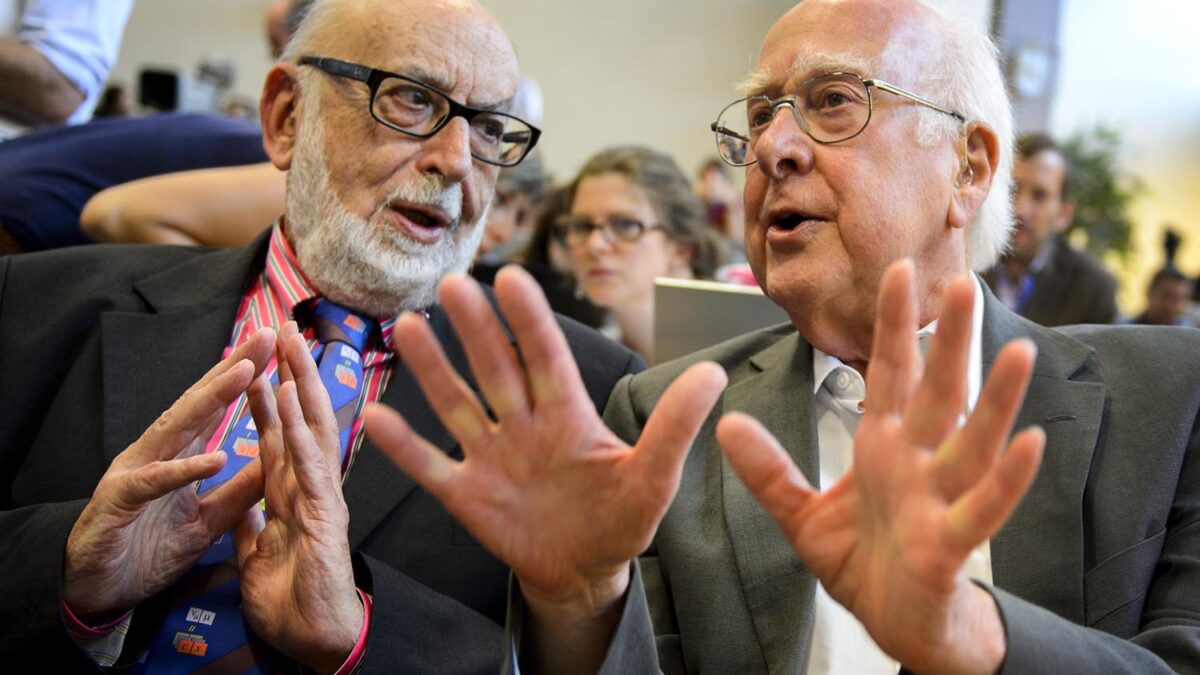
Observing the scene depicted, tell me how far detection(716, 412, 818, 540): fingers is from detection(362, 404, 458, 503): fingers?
26 cm

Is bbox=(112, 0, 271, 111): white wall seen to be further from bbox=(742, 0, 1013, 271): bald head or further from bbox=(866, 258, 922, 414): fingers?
bbox=(866, 258, 922, 414): fingers

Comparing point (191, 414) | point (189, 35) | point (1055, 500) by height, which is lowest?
point (189, 35)

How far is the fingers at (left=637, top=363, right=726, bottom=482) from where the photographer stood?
981 mm

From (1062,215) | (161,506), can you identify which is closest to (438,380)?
(161,506)

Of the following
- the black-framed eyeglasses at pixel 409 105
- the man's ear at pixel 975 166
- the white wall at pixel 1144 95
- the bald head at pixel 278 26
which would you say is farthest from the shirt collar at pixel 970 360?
the white wall at pixel 1144 95

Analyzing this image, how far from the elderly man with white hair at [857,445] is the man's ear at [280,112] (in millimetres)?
794

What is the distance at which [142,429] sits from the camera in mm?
1666

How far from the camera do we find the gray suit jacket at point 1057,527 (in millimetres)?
1339

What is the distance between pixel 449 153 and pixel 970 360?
90 cm

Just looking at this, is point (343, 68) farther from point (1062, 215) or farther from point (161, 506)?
point (1062, 215)

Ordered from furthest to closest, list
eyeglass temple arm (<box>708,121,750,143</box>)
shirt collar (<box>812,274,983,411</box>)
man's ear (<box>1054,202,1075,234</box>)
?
man's ear (<box>1054,202,1075,234</box>), eyeglass temple arm (<box>708,121,750,143</box>), shirt collar (<box>812,274,983,411</box>)

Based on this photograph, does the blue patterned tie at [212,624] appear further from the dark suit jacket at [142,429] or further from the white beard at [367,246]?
the white beard at [367,246]

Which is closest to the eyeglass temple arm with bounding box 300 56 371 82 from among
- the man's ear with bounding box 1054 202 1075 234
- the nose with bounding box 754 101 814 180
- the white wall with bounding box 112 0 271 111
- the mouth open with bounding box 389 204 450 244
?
the mouth open with bounding box 389 204 450 244

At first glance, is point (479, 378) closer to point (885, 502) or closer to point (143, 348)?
point (885, 502)
